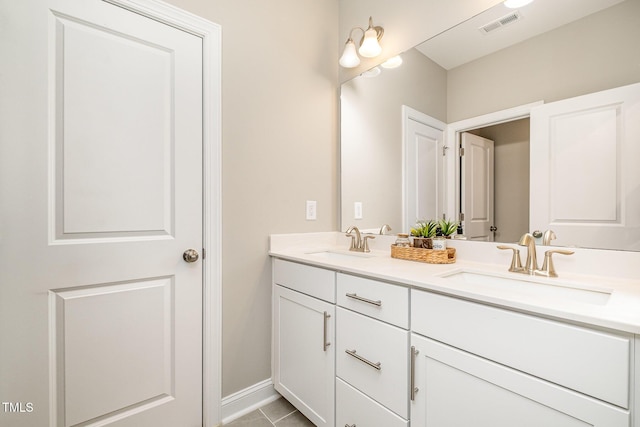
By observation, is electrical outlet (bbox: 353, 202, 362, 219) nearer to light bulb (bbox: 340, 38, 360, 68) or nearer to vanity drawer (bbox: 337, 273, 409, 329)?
vanity drawer (bbox: 337, 273, 409, 329)

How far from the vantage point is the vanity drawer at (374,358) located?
1.00 metres

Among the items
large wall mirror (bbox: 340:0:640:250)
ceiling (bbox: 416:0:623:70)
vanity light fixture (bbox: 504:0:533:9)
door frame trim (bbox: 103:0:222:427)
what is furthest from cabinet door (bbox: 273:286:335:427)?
vanity light fixture (bbox: 504:0:533:9)

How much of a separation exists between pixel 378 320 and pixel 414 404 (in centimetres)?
28

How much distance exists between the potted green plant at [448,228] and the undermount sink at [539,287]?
284mm

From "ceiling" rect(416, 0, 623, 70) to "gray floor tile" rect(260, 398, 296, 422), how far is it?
2.02 m

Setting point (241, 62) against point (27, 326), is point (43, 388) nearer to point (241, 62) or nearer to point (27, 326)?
point (27, 326)

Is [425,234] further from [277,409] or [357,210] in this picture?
[277,409]

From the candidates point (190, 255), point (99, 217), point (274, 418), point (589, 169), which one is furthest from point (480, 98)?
point (274, 418)

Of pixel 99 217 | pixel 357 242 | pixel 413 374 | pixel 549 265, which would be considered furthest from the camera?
pixel 357 242

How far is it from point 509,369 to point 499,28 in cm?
138

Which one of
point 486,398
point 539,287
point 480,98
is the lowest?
point 486,398

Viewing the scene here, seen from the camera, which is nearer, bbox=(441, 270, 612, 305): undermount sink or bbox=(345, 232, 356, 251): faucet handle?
bbox=(441, 270, 612, 305): undermount sink

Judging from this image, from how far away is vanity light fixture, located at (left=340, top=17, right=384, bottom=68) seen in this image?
1704 millimetres

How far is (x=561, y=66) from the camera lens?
112 centimetres
